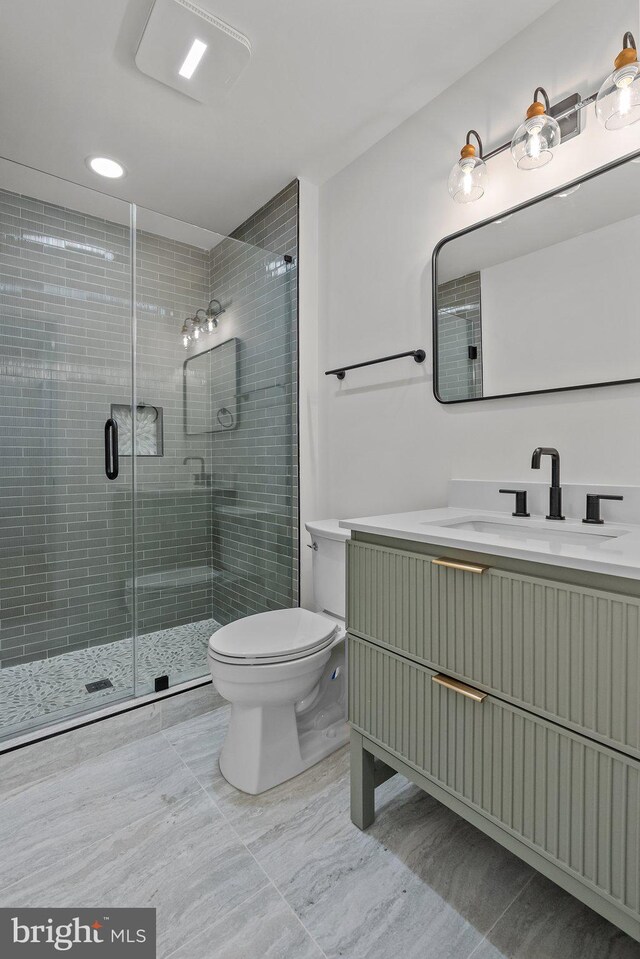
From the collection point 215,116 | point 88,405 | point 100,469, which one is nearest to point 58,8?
point 215,116

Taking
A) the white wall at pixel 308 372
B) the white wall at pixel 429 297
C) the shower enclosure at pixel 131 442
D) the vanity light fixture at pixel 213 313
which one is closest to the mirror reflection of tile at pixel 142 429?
the shower enclosure at pixel 131 442

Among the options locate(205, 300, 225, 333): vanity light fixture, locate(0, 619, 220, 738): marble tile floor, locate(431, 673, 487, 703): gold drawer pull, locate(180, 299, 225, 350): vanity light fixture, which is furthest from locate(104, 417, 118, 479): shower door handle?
locate(431, 673, 487, 703): gold drawer pull

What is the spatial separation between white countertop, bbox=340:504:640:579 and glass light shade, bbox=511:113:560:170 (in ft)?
3.37

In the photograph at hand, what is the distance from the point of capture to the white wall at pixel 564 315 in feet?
4.04

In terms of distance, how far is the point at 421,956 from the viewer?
957 mm

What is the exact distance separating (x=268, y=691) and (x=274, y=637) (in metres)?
0.17

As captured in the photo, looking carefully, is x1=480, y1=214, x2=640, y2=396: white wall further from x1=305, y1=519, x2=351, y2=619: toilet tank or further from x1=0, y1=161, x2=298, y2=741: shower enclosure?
x1=0, y1=161, x2=298, y2=741: shower enclosure

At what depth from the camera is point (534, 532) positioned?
1.31 metres

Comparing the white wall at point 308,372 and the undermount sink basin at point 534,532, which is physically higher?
the white wall at point 308,372

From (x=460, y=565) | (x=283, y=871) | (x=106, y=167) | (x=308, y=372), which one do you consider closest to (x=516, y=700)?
(x=460, y=565)

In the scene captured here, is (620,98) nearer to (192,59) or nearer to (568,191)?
(568,191)

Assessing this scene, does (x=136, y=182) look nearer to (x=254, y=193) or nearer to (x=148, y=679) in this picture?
(x=254, y=193)

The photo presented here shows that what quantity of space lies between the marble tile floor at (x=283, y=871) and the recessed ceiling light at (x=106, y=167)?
247 centimetres

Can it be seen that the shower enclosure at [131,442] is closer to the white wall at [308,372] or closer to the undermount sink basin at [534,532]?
the white wall at [308,372]
